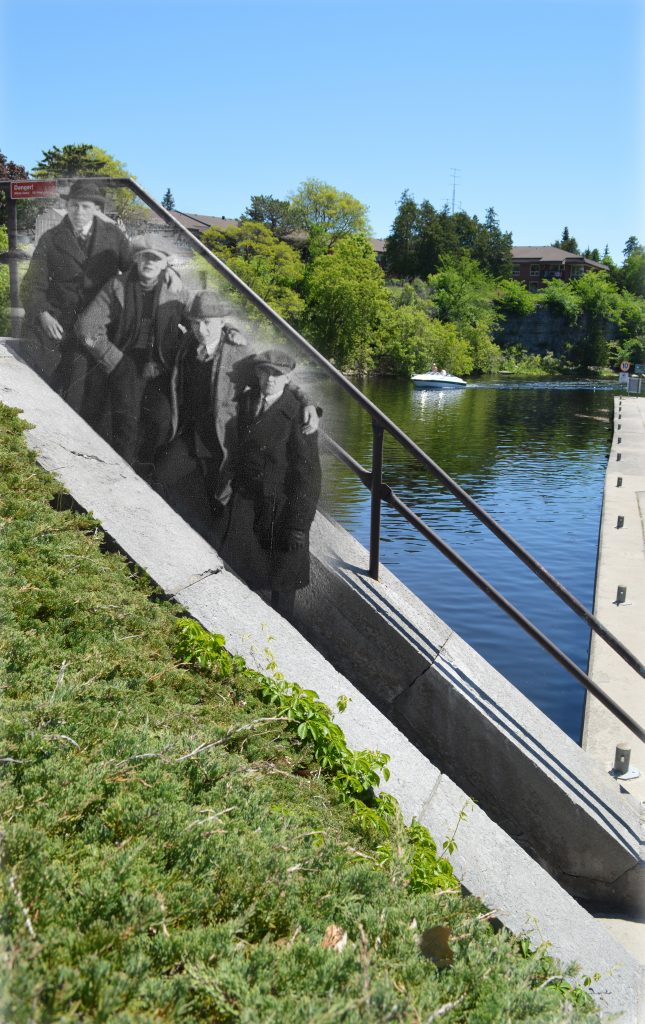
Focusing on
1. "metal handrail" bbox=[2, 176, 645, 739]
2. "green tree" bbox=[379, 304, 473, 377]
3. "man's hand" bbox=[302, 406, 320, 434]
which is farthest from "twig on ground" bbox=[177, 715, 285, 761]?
"green tree" bbox=[379, 304, 473, 377]

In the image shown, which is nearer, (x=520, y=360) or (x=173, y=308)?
(x=173, y=308)

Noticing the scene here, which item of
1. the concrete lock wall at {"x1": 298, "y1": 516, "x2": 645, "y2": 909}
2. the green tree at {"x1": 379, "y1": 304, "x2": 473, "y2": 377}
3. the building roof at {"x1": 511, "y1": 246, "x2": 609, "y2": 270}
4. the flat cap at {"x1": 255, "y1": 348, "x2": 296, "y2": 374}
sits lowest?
the concrete lock wall at {"x1": 298, "y1": 516, "x2": 645, "y2": 909}

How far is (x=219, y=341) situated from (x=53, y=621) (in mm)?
2671

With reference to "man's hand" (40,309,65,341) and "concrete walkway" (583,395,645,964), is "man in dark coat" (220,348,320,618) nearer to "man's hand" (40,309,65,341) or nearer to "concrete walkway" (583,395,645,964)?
"man's hand" (40,309,65,341)

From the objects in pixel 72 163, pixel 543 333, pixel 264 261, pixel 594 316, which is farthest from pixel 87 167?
pixel 543 333

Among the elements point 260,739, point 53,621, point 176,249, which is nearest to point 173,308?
point 176,249

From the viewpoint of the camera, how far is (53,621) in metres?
3.51

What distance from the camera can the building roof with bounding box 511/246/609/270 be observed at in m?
120

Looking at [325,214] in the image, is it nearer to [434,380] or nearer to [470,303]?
[434,380]

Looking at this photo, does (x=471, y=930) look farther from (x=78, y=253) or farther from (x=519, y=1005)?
(x=78, y=253)

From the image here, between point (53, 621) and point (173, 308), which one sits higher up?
point (173, 308)

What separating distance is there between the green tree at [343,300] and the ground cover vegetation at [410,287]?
8 cm

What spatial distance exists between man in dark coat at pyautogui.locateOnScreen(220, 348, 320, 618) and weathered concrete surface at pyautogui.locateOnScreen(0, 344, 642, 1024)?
0.47 meters

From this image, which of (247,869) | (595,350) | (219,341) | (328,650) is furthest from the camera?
(595,350)
